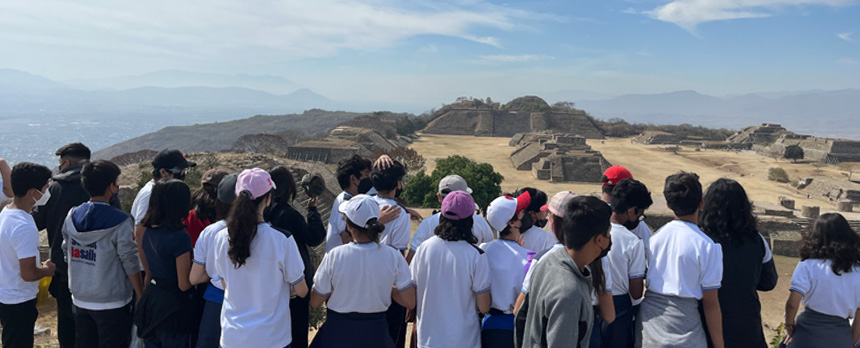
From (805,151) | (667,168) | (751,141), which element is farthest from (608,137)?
(667,168)

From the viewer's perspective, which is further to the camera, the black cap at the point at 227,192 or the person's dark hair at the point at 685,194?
the black cap at the point at 227,192

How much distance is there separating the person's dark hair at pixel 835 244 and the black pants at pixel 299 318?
132 inches

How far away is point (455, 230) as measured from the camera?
10.4 ft

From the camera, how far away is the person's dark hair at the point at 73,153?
175 inches

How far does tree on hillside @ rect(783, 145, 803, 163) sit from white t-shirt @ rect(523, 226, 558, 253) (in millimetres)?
Answer: 39607

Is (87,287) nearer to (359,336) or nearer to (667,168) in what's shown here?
(359,336)

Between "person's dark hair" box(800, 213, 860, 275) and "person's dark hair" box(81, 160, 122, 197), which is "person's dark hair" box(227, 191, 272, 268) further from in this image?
"person's dark hair" box(800, 213, 860, 275)

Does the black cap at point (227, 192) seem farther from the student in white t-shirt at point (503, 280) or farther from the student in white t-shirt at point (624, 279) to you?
the student in white t-shirt at point (624, 279)

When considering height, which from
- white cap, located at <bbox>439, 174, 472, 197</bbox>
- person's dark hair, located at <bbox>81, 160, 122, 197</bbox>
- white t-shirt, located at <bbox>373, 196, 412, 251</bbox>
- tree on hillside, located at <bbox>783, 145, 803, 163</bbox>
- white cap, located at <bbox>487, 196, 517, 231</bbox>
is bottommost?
tree on hillside, located at <bbox>783, 145, 803, 163</bbox>

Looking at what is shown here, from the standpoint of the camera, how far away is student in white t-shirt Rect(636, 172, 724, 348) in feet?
9.48

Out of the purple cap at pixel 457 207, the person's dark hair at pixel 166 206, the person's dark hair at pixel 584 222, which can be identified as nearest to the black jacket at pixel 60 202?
the person's dark hair at pixel 166 206

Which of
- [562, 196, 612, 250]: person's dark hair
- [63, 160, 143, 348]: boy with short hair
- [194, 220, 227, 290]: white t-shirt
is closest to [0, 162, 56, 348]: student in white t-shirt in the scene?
[63, 160, 143, 348]: boy with short hair

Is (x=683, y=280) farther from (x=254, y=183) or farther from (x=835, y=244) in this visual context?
(x=254, y=183)

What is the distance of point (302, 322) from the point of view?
3586mm
